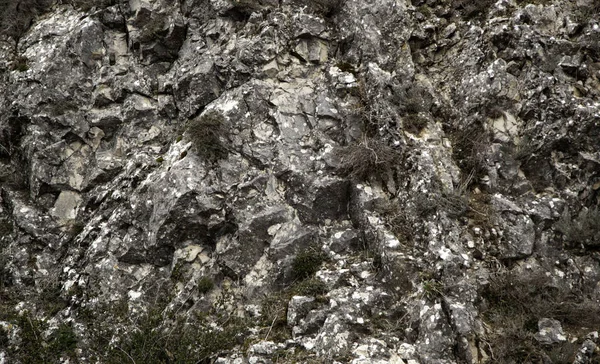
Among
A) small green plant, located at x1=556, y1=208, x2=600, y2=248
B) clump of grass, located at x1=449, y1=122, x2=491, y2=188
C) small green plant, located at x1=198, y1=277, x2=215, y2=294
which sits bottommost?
small green plant, located at x1=556, y1=208, x2=600, y2=248

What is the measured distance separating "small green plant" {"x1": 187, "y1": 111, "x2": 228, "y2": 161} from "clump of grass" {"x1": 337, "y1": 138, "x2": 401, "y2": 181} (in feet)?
8.54

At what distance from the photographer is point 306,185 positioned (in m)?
9.27

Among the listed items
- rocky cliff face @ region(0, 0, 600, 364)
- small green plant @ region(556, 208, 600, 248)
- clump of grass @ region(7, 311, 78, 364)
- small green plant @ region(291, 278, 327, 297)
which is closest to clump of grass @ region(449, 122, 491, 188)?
rocky cliff face @ region(0, 0, 600, 364)

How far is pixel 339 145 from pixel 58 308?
631cm

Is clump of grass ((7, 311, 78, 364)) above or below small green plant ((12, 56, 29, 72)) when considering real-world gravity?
below

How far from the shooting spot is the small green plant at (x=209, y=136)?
9.64 metres

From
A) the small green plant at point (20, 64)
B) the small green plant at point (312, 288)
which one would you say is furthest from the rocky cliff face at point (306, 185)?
the small green plant at point (20, 64)

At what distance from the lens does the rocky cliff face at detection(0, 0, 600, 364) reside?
7.68 meters

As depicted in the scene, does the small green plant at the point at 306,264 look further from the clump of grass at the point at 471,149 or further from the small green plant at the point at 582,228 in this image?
the small green plant at the point at 582,228

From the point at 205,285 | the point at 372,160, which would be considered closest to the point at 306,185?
the point at 372,160

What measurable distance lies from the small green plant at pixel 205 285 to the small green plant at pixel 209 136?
2.42 m

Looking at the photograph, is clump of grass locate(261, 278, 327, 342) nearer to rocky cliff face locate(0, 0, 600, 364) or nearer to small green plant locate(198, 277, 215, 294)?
rocky cliff face locate(0, 0, 600, 364)

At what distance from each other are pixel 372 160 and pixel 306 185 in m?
1.35

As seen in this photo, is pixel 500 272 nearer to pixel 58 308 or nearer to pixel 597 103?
pixel 597 103
